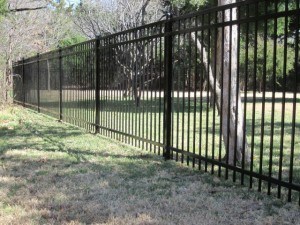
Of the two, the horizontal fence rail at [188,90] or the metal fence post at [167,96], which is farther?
the metal fence post at [167,96]

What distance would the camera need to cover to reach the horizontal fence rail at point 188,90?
4.43 meters

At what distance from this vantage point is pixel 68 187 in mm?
4688

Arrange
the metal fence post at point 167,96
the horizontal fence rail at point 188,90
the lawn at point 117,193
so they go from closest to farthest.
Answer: the lawn at point 117,193
the horizontal fence rail at point 188,90
the metal fence post at point 167,96

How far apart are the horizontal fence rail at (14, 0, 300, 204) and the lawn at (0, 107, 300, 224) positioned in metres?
0.32

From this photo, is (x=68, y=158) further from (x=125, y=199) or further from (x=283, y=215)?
(x=283, y=215)

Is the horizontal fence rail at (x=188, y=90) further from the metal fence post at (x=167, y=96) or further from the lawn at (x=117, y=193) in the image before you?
the lawn at (x=117, y=193)

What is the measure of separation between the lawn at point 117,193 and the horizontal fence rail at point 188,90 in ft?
1.05

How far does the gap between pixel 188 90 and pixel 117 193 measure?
6.77 ft

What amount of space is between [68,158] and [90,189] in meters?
1.90

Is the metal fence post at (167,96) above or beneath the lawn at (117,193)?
above

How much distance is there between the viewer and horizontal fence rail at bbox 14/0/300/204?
4.43 m

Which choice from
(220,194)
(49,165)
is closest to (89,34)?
(49,165)

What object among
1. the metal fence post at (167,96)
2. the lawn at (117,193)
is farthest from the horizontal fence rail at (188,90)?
the lawn at (117,193)

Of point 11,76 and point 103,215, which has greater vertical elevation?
point 11,76
